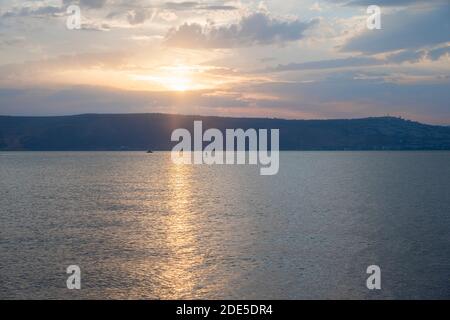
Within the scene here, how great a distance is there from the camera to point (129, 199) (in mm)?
89125

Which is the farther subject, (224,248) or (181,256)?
(224,248)

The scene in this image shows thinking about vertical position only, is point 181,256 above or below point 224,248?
below

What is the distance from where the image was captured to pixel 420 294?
3303 cm

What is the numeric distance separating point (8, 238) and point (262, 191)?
65661 millimetres

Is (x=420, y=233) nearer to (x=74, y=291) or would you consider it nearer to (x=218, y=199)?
(x=74, y=291)

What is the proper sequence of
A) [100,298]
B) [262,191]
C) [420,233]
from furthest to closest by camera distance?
1. [262,191]
2. [420,233]
3. [100,298]

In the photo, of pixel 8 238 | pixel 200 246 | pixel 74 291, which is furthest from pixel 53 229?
pixel 74 291

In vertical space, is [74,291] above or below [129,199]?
below

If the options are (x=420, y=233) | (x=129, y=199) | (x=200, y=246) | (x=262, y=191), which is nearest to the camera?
(x=200, y=246)
